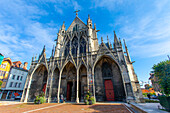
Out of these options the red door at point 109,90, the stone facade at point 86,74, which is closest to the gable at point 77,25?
the stone facade at point 86,74

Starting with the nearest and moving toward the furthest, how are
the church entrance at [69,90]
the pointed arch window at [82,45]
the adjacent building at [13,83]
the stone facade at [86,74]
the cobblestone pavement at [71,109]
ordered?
the cobblestone pavement at [71,109]
the stone facade at [86,74]
the church entrance at [69,90]
the pointed arch window at [82,45]
the adjacent building at [13,83]

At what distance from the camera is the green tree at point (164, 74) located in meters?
6.03

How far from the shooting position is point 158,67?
22.3 ft

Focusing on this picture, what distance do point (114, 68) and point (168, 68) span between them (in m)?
8.26

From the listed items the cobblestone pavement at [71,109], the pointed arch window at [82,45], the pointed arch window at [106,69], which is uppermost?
the pointed arch window at [82,45]

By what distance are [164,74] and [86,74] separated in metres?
10.8

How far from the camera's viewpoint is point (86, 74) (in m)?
15.2

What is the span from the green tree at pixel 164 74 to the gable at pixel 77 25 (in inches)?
715

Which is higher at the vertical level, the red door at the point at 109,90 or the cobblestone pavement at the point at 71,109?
the red door at the point at 109,90

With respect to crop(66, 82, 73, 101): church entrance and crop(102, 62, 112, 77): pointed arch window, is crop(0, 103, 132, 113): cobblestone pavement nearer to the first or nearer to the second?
crop(102, 62, 112, 77): pointed arch window

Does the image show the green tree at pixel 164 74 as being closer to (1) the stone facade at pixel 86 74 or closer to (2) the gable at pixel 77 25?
(1) the stone facade at pixel 86 74

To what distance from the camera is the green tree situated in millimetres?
6028

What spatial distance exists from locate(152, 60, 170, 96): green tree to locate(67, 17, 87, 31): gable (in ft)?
59.6

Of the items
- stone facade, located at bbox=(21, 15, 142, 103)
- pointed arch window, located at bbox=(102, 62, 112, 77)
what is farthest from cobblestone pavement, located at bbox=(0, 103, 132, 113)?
pointed arch window, located at bbox=(102, 62, 112, 77)
